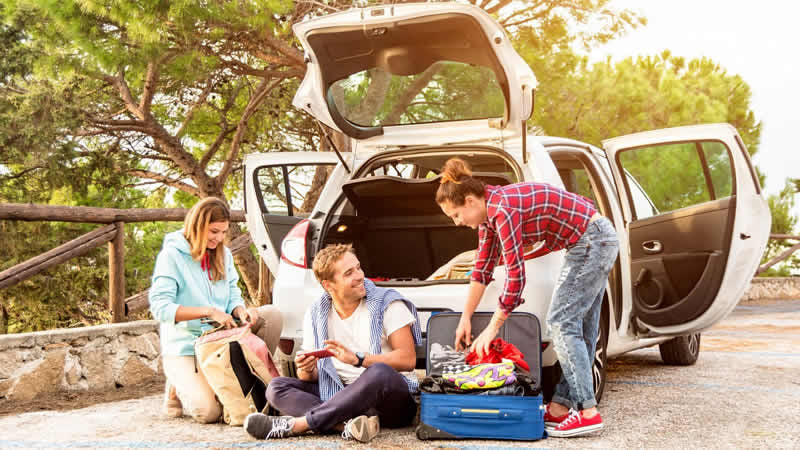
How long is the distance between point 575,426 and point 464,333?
718 millimetres

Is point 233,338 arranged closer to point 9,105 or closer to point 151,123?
point 9,105

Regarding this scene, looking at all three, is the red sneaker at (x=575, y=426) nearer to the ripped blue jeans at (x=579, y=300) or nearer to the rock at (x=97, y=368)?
the ripped blue jeans at (x=579, y=300)

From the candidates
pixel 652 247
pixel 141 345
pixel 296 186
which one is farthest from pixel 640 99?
pixel 141 345

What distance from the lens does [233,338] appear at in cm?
457

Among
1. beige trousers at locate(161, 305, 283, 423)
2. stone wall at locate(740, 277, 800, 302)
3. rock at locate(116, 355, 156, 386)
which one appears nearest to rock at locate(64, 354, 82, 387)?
rock at locate(116, 355, 156, 386)

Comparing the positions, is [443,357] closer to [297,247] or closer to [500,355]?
[500,355]

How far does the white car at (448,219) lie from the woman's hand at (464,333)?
0.66ft

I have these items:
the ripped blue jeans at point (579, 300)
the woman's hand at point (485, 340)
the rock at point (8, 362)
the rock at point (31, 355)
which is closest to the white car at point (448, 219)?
the ripped blue jeans at point (579, 300)

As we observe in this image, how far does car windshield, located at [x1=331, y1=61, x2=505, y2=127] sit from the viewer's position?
5.60 metres

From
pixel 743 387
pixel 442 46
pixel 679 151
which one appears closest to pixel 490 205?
pixel 442 46

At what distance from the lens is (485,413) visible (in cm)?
394

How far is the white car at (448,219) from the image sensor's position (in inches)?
183

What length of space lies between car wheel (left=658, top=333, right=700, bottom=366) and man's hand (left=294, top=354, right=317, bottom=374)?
12.7 ft

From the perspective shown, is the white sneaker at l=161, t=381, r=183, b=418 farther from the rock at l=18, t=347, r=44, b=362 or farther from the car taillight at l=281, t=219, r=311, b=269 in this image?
the rock at l=18, t=347, r=44, b=362
